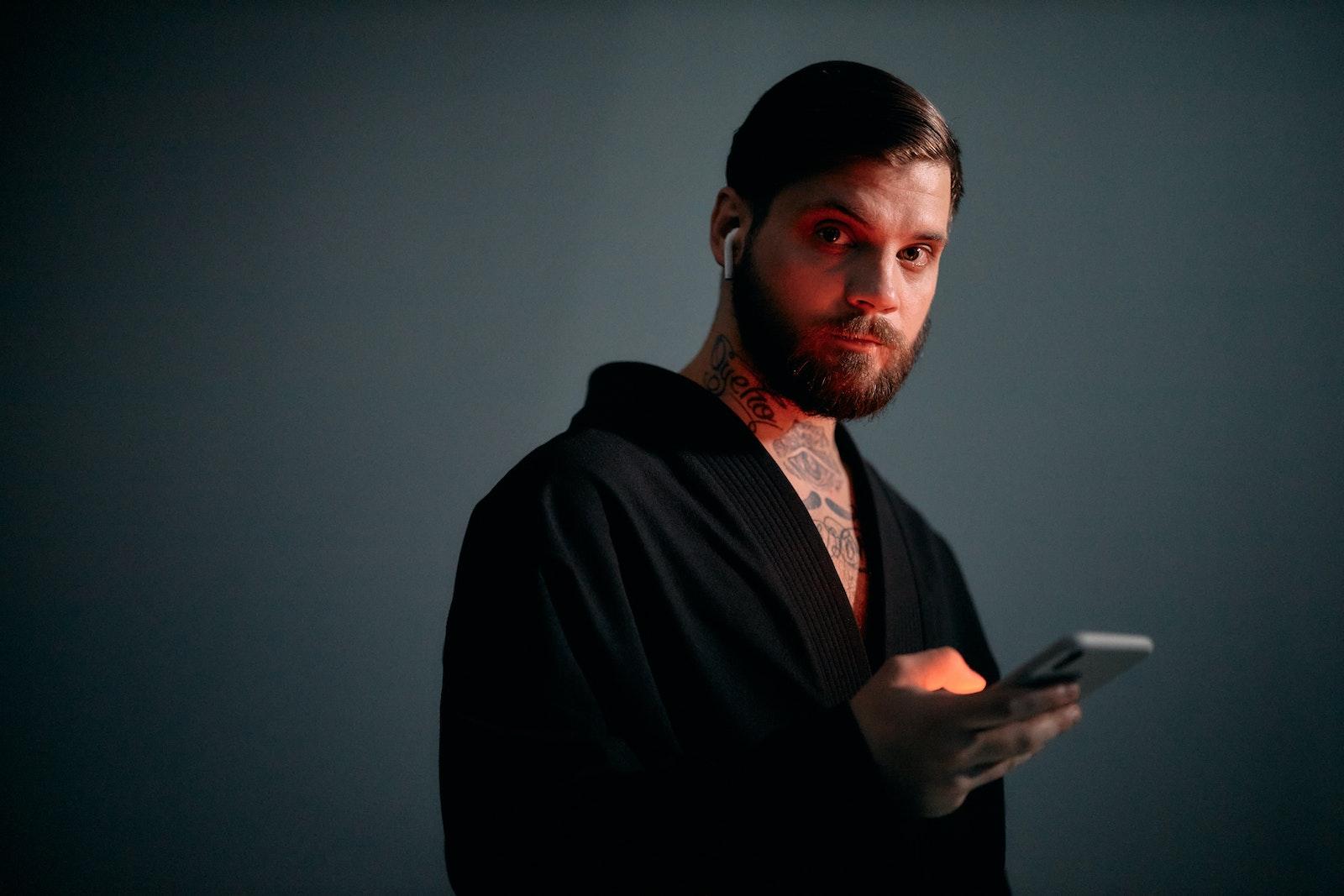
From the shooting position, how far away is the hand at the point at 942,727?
73 cm

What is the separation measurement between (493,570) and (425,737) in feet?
2.73

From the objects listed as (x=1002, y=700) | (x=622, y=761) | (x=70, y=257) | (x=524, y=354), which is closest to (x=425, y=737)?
(x=524, y=354)

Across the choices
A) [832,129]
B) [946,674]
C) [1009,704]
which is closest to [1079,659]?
[1009,704]

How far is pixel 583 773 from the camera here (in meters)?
0.85

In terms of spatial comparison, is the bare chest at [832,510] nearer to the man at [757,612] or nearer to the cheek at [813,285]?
the man at [757,612]

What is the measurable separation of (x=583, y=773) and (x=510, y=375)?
1.03 meters

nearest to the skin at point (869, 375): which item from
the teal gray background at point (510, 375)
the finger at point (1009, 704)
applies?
the finger at point (1009, 704)

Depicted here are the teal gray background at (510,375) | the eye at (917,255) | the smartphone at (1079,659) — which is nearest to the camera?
the smartphone at (1079,659)

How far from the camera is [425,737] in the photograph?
1.66 m

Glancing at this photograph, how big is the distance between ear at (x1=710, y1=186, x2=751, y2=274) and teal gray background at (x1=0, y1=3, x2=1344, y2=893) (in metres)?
0.61

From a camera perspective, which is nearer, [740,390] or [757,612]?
[757,612]

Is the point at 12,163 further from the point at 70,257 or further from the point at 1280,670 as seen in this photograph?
the point at 1280,670

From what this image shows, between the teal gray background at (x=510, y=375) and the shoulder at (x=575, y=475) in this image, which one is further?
the teal gray background at (x=510, y=375)

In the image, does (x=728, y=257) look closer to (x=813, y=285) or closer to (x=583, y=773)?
(x=813, y=285)
